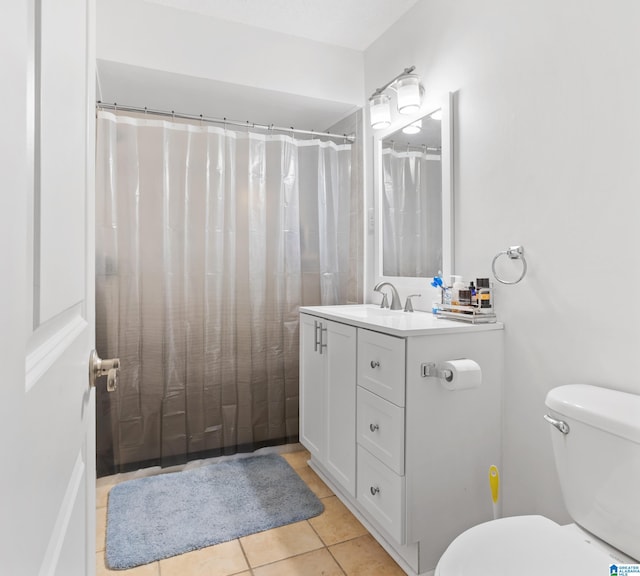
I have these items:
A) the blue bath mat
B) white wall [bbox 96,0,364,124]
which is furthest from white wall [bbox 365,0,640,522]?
the blue bath mat

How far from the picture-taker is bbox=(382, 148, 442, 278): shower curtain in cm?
209

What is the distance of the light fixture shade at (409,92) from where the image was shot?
211 cm

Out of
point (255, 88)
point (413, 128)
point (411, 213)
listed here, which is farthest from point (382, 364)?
point (255, 88)

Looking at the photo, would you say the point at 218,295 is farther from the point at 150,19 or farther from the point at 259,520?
the point at 150,19

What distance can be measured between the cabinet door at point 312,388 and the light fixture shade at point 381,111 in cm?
116

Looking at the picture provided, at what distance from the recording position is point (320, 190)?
274cm

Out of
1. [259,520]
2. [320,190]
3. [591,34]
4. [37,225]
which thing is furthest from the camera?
[320,190]

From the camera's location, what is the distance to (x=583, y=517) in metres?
1.18

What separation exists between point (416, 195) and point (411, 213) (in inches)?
4.0

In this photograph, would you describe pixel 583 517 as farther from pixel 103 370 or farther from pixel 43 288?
pixel 43 288

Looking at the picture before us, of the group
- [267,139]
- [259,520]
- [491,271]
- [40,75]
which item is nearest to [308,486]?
[259,520]

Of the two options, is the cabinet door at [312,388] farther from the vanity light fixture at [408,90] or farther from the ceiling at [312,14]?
the ceiling at [312,14]

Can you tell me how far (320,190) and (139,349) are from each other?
145 centimetres

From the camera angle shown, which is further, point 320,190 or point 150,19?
point 320,190
